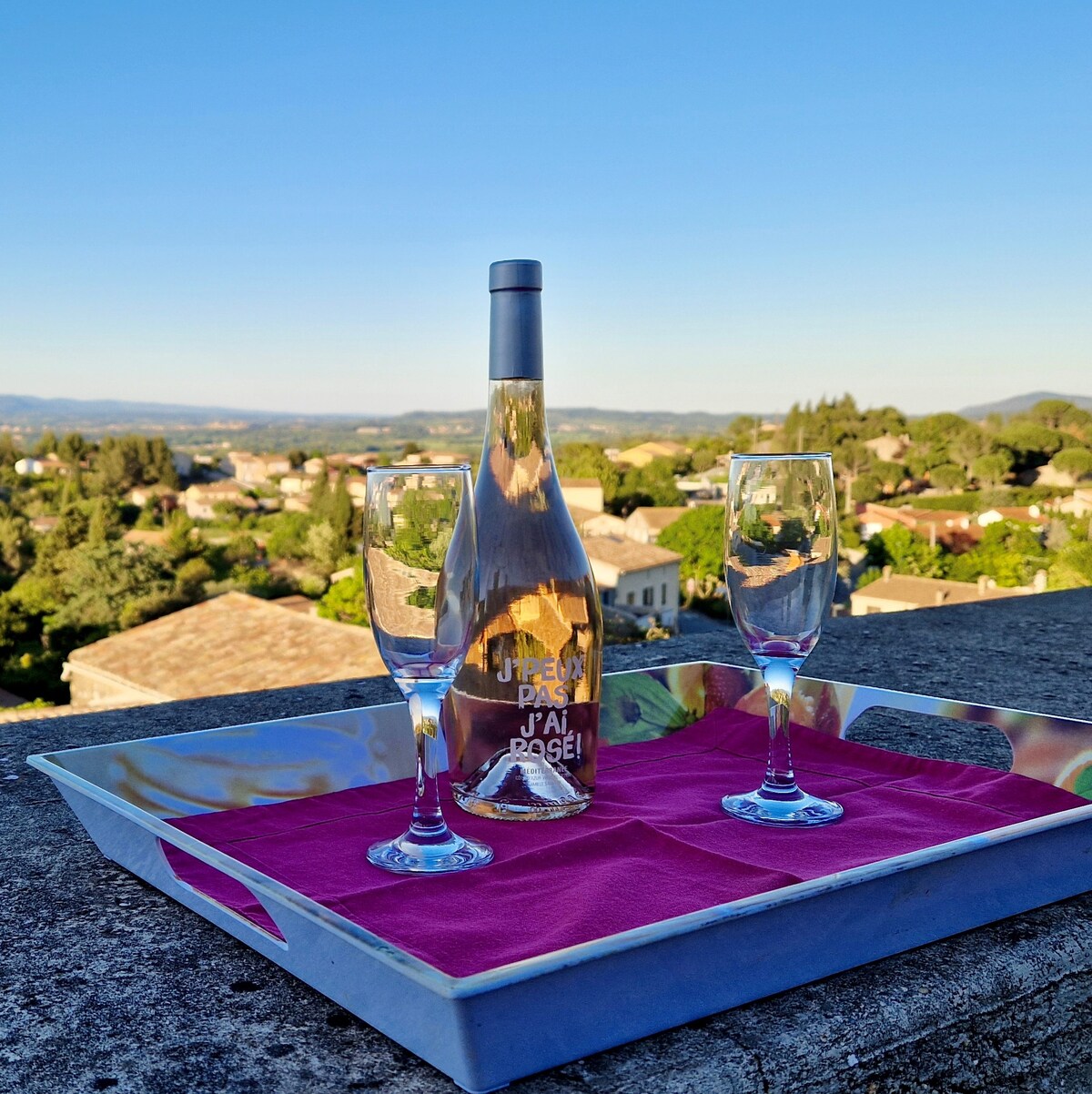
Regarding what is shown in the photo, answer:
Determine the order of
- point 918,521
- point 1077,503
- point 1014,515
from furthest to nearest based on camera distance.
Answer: point 918,521 < point 1014,515 < point 1077,503

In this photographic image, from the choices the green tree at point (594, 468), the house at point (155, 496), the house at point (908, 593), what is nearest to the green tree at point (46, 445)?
the house at point (155, 496)

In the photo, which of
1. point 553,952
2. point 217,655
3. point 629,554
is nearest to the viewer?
point 553,952

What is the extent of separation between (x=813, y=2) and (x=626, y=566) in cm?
2363

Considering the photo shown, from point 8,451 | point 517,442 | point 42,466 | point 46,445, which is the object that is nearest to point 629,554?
point 517,442

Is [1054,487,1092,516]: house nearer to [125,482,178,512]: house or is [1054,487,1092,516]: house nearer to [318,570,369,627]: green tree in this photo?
[318,570,369,627]: green tree

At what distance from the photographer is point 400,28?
3950cm

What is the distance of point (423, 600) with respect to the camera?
544 millimetres

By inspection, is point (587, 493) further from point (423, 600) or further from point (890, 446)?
point (423, 600)

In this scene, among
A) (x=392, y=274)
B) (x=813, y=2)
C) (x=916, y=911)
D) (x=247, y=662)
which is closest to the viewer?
(x=916, y=911)

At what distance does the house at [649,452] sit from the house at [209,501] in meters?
16.9

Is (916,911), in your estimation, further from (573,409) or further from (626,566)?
(573,409)

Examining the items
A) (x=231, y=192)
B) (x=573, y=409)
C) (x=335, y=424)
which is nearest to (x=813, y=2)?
(x=573, y=409)

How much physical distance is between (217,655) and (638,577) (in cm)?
1542

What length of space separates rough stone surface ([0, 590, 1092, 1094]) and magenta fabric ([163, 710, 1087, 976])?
42mm
